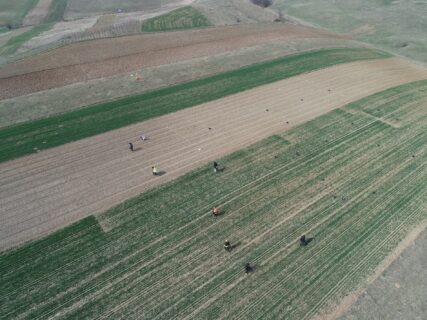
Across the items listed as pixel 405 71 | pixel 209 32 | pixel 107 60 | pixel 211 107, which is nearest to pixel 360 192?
pixel 211 107

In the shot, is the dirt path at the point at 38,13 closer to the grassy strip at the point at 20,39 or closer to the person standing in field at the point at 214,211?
the grassy strip at the point at 20,39

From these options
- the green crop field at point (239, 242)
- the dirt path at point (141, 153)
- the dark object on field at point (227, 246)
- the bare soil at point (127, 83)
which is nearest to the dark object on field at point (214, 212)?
the green crop field at point (239, 242)

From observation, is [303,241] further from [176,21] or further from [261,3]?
[261,3]

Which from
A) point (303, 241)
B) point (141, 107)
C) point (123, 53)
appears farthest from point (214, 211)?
point (123, 53)

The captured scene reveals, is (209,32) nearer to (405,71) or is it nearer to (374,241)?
(405,71)

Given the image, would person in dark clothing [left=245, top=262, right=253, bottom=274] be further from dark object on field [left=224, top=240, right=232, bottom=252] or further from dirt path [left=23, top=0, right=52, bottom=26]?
dirt path [left=23, top=0, right=52, bottom=26]
